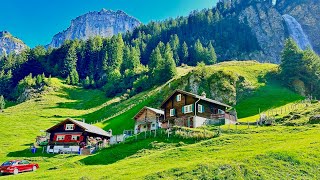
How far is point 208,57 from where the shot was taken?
178125 millimetres

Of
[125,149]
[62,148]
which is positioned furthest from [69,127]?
[125,149]

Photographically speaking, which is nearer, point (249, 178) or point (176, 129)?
point (249, 178)

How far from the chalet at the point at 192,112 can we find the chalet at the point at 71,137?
13971mm

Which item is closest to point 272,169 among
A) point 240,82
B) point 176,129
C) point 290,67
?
point 176,129

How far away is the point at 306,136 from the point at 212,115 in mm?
26941

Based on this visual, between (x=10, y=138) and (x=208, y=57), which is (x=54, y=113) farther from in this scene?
(x=208, y=57)

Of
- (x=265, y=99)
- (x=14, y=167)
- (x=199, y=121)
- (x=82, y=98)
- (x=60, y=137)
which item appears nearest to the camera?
(x=14, y=167)

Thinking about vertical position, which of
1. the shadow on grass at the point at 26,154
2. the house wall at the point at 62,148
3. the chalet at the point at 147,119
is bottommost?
the shadow on grass at the point at 26,154

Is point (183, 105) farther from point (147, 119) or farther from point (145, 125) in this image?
point (145, 125)

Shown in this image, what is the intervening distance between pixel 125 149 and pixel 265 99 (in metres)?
53.1

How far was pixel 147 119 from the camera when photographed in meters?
79.6

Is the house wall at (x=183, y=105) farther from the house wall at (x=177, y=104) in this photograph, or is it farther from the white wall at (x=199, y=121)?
the white wall at (x=199, y=121)

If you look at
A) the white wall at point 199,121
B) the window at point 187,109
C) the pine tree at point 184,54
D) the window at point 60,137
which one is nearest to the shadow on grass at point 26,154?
the window at point 60,137

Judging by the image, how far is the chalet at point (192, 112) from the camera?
220ft
